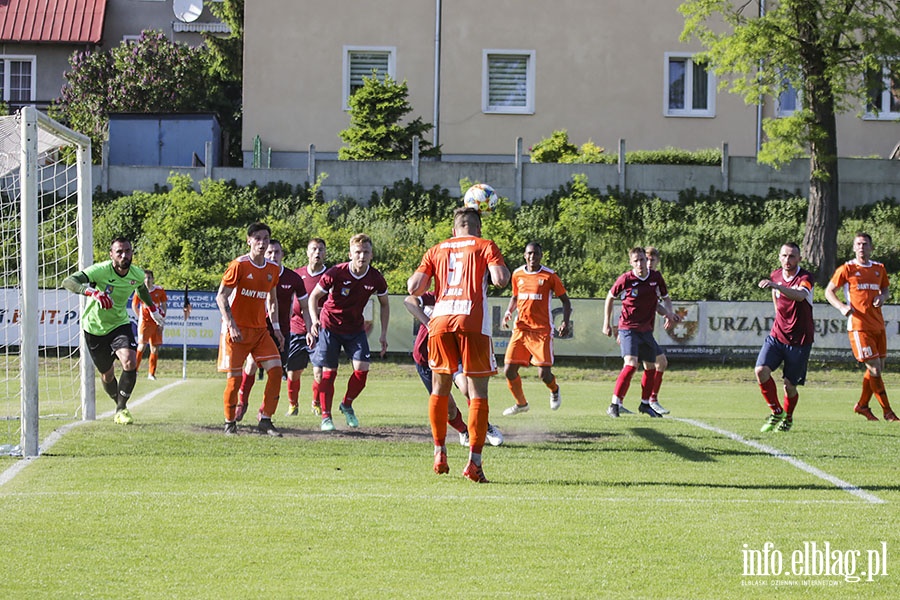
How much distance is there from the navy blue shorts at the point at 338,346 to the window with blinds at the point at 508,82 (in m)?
23.0

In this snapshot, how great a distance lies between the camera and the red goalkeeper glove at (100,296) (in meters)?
11.4

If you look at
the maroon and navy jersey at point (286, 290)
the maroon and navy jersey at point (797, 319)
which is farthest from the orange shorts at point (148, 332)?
the maroon and navy jersey at point (797, 319)

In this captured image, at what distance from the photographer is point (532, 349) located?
46.4 feet

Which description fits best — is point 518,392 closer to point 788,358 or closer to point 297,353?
point 297,353

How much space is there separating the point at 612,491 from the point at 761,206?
23.5 metres

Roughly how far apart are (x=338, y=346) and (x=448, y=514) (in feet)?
18.9

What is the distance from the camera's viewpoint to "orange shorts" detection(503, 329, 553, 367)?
1405 centimetres

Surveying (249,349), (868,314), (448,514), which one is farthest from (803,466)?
(249,349)

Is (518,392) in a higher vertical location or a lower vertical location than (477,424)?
lower

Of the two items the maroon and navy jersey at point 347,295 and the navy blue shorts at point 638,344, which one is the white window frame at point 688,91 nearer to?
the navy blue shorts at point 638,344

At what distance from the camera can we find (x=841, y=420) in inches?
565

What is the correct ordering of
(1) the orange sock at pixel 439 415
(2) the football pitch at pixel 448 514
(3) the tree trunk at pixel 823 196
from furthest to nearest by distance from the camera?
(3) the tree trunk at pixel 823 196, (1) the orange sock at pixel 439 415, (2) the football pitch at pixel 448 514

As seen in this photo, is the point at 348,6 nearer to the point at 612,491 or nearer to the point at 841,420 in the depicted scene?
the point at 841,420

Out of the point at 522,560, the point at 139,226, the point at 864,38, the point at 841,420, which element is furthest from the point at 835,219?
the point at 522,560
